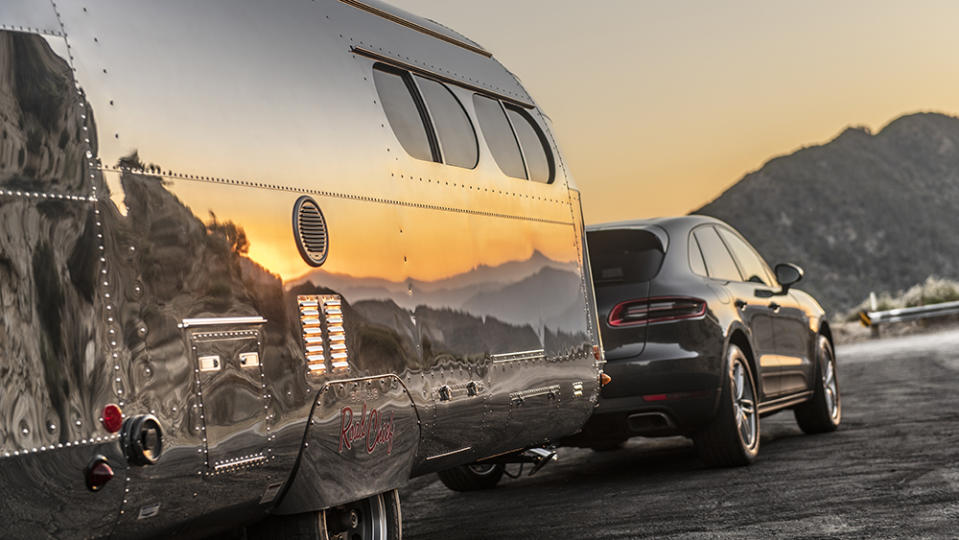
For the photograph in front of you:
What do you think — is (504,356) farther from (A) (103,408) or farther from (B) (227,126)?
(A) (103,408)

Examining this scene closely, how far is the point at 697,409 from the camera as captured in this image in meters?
9.27

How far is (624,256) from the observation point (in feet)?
32.0

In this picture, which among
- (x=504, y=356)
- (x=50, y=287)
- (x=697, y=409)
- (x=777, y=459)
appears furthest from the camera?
(x=777, y=459)

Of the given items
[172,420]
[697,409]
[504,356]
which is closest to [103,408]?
[172,420]

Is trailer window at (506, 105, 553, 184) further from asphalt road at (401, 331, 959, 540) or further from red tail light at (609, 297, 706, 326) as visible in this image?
asphalt road at (401, 331, 959, 540)

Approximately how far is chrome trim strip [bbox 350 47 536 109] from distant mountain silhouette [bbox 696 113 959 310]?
3599 inches

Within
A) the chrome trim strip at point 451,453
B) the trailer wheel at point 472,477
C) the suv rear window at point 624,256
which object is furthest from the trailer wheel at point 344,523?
the suv rear window at point 624,256

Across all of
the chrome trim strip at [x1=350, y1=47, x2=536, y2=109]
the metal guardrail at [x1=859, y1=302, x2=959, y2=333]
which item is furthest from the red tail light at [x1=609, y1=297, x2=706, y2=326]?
the metal guardrail at [x1=859, y1=302, x2=959, y2=333]

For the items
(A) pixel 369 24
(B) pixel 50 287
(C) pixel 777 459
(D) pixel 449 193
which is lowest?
(C) pixel 777 459

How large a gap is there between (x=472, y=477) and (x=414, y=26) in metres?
4.19

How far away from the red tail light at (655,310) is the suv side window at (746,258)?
5.39 feet

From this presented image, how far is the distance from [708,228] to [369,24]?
5136 mm

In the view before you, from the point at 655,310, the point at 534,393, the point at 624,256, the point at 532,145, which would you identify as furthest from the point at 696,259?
the point at 534,393

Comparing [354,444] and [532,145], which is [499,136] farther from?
[354,444]
